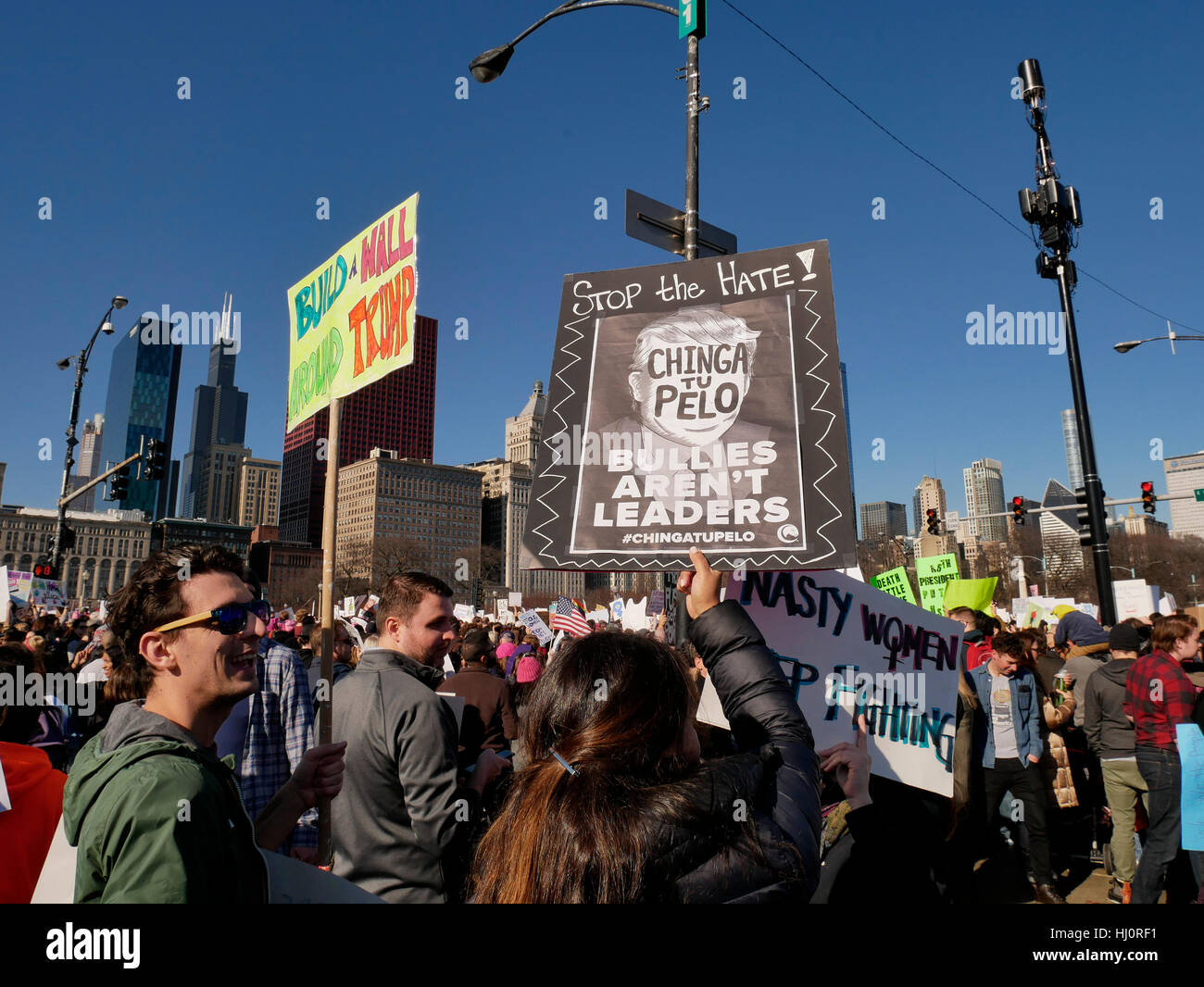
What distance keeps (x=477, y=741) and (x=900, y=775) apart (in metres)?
3.31

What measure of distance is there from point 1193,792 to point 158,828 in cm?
525

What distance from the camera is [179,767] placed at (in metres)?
1.66

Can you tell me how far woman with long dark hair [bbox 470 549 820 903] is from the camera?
1582mm

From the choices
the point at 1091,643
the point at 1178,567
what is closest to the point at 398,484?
the point at 1178,567

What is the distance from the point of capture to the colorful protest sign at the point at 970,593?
9.83m

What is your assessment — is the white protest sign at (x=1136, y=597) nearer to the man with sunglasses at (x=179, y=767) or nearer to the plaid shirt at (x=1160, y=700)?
the plaid shirt at (x=1160, y=700)

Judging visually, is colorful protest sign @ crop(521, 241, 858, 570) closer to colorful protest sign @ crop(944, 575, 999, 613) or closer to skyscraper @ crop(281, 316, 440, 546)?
colorful protest sign @ crop(944, 575, 999, 613)

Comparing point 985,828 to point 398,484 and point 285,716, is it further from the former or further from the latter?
point 398,484

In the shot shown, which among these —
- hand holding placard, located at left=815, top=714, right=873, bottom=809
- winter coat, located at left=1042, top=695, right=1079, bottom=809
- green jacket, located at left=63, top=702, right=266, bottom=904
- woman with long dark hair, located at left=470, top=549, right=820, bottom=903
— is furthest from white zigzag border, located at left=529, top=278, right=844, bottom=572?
winter coat, located at left=1042, top=695, right=1079, bottom=809

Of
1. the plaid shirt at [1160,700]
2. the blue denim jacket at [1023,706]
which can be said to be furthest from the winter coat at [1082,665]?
the plaid shirt at [1160,700]

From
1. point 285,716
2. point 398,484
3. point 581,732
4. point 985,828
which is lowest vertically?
point 985,828

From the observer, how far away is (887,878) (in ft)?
8.69

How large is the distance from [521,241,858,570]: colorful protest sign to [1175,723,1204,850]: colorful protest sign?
318cm

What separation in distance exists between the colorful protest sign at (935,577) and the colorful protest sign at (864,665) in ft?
25.0
